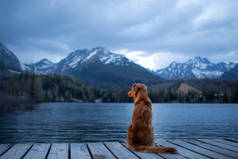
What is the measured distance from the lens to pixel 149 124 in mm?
5898

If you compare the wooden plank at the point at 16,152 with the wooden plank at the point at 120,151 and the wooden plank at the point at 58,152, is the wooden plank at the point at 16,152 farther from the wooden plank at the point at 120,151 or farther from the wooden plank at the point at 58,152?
the wooden plank at the point at 120,151

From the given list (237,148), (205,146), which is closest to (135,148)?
(205,146)

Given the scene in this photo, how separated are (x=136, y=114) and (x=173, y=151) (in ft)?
4.36

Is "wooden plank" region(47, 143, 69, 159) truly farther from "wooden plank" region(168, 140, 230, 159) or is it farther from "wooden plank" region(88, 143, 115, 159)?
"wooden plank" region(168, 140, 230, 159)

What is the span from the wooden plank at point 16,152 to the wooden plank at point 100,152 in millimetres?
1745

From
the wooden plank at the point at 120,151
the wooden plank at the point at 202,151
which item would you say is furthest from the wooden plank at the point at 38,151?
the wooden plank at the point at 202,151

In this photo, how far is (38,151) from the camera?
5.75 m

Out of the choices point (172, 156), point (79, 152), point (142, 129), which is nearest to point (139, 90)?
point (142, 129)

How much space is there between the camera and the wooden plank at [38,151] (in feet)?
17.3

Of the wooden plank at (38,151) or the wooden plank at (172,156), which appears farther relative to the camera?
the wooden plank at (38,151)

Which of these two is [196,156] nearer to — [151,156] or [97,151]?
[151,156]

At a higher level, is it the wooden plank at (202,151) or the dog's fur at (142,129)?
the dog's fur at (142,129)

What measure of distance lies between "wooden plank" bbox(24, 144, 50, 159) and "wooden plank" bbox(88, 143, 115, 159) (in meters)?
1.21

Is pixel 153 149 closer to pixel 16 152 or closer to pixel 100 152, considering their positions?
pixel 100 152
